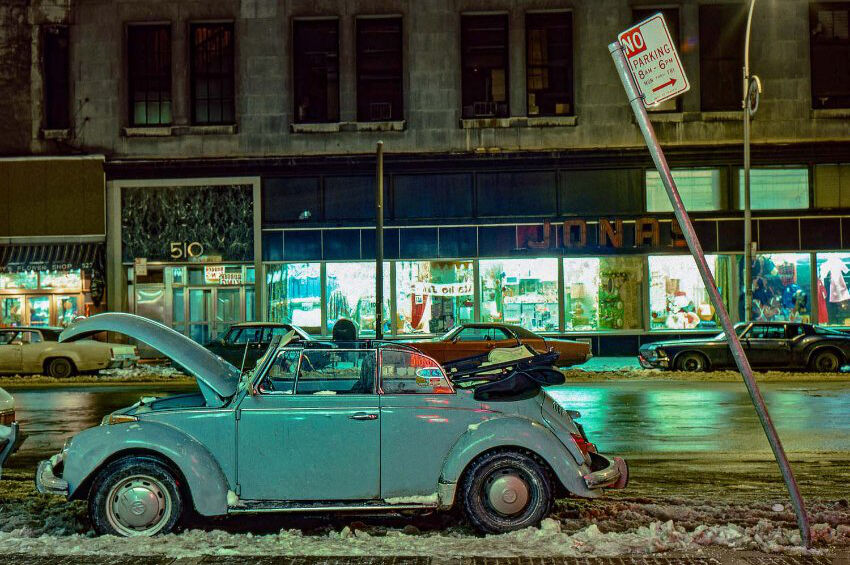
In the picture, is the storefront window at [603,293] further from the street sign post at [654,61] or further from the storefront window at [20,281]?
the street sign post at [654,61]

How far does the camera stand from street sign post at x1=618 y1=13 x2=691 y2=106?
627 cm

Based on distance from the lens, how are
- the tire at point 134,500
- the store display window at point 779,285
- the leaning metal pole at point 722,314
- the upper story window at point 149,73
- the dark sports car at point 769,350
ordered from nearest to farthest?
the leaning metal pole at point 722,314
the tire at point 134,500
the dark sports car at point 769,350
the store display window at point 779,285
the upper story window at point 149,73

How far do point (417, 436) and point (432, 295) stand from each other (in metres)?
20.5

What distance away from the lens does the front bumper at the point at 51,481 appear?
688 cm

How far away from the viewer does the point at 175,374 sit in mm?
22828

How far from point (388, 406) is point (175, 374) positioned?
1694cm

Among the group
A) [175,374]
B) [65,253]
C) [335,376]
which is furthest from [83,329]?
[65,253]

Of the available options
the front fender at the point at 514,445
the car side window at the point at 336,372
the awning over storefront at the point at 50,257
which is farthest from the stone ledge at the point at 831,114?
the car side window at the point at 336,372

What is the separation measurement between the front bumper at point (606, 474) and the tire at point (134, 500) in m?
3.25

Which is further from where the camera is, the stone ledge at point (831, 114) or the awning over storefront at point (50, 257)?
the awning over storefront at point (50, 257)

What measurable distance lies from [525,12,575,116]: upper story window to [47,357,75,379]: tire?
15.3m

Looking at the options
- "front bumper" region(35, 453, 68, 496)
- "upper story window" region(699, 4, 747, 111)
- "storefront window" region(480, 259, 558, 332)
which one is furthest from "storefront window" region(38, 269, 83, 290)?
"front bumper" region(35, 453, 68, 496)

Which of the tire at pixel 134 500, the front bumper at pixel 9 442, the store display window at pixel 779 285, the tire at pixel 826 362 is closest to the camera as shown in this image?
the tire at pixel 134 500

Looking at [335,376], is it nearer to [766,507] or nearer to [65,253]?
[766,507]
